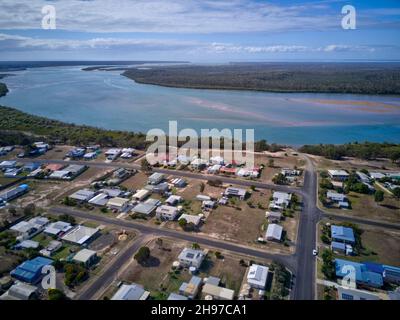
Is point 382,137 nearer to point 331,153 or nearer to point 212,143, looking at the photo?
point 331,153

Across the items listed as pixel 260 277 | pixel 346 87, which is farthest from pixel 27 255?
pixel 346 87

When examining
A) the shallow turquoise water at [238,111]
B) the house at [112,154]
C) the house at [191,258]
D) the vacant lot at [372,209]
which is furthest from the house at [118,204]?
the shallow turquoise water at [238,111]

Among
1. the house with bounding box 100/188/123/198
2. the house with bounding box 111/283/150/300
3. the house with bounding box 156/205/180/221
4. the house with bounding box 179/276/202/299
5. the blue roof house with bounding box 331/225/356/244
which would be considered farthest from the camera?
the house with bounding box 100/188/123/198

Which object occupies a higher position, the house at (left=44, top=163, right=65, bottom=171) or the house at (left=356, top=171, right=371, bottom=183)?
the house at (left=44, top=163, right=65, bottom=171)

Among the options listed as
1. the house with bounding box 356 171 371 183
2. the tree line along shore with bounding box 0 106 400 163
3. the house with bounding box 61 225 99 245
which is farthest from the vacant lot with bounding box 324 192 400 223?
the house with bounding box 61 225 99 245

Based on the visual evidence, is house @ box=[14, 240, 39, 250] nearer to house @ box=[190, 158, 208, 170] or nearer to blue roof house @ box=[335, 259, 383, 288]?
house @ box=[190, 158, 208, 170]

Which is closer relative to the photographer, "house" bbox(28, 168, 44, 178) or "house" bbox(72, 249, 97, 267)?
"house" bbox(72, 249, 97, 267)

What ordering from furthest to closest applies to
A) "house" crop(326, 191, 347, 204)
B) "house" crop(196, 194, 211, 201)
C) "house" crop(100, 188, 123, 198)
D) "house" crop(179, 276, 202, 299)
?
"house" crop(100, 188, 123, 198) < "house" crop(196, 194, 211, 201) < "house" crop(326, 191, 347, 204) < "house" crop(179, 276, 202, 299)
